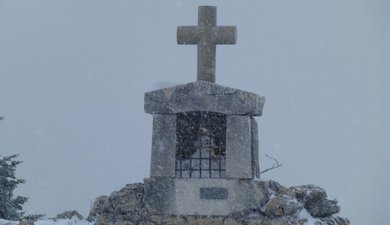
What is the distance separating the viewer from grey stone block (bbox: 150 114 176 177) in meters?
10.4

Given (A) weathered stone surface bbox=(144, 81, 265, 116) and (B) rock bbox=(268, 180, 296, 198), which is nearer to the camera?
(A) weathered stone surface bbox=(144, 81, 265, 116)

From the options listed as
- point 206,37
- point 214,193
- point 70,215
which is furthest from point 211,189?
point 206,37

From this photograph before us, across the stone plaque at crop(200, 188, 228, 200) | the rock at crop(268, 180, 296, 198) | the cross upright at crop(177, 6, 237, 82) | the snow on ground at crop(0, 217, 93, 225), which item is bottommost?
the snow on ground at crop(0, 217, 93, 225)

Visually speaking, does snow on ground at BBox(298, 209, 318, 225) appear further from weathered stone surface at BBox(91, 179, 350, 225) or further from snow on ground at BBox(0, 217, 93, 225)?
snow on ground at BBox(0, 217, 93, 225)

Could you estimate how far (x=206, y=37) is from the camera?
11.1 metres

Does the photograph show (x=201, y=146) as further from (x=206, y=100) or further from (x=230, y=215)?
(x=230, y=215)

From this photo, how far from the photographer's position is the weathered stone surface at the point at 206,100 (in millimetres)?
10344

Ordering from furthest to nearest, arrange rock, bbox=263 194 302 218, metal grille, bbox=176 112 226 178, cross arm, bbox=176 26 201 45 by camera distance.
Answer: cross arm, bbox=176 26 201 45, metal grille, bbox=176 112 226 178, rock, bbox=263 194 302 218

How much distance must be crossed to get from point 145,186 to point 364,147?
113 metres

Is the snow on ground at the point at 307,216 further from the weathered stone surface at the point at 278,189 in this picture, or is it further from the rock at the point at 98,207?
the rock at the point at 98,207

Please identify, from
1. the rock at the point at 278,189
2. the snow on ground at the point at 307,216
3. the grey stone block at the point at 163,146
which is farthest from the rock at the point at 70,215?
the snow on ground at the point at 307,216

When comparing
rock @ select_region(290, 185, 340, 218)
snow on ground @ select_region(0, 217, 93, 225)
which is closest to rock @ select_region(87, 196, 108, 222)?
snow on ground @ select_region(0, 217, 93, 225)

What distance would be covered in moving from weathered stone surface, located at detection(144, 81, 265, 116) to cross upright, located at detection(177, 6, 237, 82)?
2.12ft

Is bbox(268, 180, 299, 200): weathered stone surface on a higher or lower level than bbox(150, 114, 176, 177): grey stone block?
lower
